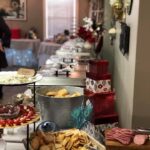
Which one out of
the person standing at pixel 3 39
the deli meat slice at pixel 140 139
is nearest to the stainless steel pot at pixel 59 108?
the deli meat slice at pixel 140 139

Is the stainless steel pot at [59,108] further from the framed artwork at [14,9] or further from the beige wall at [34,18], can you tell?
the framed artwork at [14,9]

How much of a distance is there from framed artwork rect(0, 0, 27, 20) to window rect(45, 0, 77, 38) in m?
0.57

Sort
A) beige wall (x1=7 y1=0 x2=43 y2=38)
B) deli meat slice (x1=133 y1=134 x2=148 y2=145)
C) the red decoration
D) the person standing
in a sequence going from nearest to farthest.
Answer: deli meat slice (x1=133 y1=134 x2=148 y2=145)
the red decoration
the person standing
beige wall (x1=7 y1=0 x2=43 y2=38)

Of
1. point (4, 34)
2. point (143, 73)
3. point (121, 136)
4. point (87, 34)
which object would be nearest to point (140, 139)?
point (121, 136)

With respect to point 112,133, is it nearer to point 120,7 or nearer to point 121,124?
point 121,124

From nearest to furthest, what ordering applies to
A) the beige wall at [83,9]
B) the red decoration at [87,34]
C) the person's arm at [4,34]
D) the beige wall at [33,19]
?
the red decoration at [87,34] < the person's arm at [4,34] < the beige wall at [83,9] < the beige wall at [33,19]

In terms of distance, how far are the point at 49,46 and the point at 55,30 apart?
4.38 feet

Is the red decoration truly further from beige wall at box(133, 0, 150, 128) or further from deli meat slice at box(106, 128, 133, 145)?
deli meat slice at box(106, 128, 133, 145)

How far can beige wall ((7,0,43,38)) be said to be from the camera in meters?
8.30

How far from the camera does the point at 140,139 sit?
1.57 m

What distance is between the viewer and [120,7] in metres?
3.01

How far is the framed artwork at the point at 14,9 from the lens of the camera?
27.0 feet

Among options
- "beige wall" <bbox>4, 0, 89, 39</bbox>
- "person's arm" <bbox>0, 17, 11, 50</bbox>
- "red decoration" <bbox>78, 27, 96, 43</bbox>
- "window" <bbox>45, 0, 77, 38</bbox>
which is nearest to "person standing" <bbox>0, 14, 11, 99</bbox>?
Answer: "person's arm" <bbox>0, 17, 11, 50</bbox>

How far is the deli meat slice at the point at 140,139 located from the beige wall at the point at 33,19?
697cm
